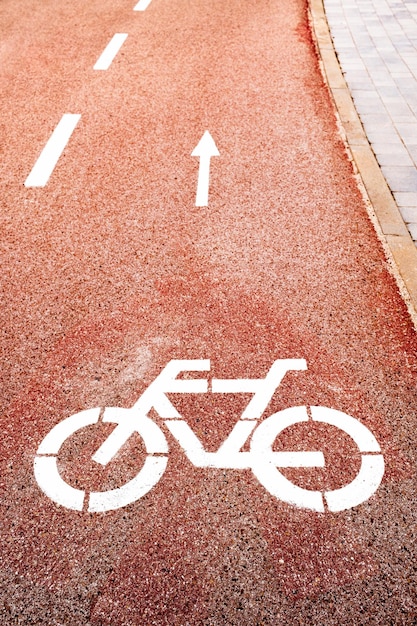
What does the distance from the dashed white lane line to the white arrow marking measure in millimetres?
6056

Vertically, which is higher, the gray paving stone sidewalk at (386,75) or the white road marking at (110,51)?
the white road marking at (110,51)

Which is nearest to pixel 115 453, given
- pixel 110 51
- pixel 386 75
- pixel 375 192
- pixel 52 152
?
pixel 375 192

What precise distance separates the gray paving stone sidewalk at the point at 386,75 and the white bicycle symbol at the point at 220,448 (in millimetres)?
2576

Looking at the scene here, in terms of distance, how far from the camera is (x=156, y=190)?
650cm

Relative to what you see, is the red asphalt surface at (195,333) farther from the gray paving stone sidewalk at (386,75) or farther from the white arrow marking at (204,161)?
the gray paving stone sidewalk at (386,75)

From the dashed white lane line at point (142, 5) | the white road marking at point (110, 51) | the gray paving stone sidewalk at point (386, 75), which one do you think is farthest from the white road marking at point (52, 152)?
the dashed white lane line at point (142, 5)

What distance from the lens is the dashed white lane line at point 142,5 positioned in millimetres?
12000

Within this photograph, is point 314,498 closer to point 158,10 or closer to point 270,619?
point 270,619

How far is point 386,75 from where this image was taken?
894 cm

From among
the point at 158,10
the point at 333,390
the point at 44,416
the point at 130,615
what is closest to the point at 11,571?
the point at 130,615

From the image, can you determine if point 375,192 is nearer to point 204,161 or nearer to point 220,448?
point 204,161

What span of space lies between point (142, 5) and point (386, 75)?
591cm

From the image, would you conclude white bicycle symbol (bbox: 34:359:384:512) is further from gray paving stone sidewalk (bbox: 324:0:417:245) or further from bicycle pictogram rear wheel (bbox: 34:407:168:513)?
gray paving stone sidewalk (bbox: 324:0:417:245)

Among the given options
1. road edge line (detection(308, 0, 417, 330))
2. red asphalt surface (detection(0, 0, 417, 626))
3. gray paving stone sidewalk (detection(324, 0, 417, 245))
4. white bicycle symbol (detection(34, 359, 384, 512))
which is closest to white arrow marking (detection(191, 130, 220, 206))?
red asphalt surface (detection(0, 0, 417, 626))
